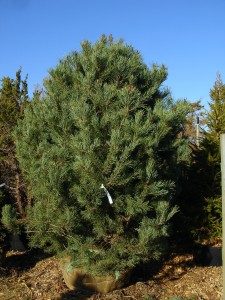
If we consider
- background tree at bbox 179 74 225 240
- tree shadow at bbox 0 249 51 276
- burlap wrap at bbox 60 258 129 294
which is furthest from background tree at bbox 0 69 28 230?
background tree at bbox 179 74 225 240

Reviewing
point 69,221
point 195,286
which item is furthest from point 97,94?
point 195,286

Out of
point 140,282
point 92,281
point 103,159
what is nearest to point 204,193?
point 140,282

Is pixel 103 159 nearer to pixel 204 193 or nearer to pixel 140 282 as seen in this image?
pixel 140 282

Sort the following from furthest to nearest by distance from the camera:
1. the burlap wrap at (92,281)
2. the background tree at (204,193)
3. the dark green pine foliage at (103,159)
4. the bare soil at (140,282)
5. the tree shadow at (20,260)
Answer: the background tree at (204,193) → the tree shadow at (20,260) → the burlap wrap at (92,281) → the bare soil at (140,282) → the dark green pine foliage at (103,159)

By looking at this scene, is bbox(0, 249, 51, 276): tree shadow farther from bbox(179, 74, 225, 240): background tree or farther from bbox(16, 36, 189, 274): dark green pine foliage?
bbox(179, 74, 225, 240): background tree

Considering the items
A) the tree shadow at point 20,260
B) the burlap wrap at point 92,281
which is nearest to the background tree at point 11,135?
the tree shadow at point 20,260

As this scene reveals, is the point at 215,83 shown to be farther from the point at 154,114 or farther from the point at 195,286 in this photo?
the point at 195,286

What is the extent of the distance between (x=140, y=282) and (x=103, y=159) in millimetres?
1733

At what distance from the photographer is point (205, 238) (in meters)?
6.01

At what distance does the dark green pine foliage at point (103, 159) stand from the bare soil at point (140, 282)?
0.47m

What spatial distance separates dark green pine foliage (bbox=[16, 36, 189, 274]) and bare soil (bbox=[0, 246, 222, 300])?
1.55ft

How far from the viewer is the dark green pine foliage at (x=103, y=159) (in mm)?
3893

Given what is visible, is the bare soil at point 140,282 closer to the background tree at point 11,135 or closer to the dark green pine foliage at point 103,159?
the dark green pine foliage at point 103,159

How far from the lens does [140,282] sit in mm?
4582
